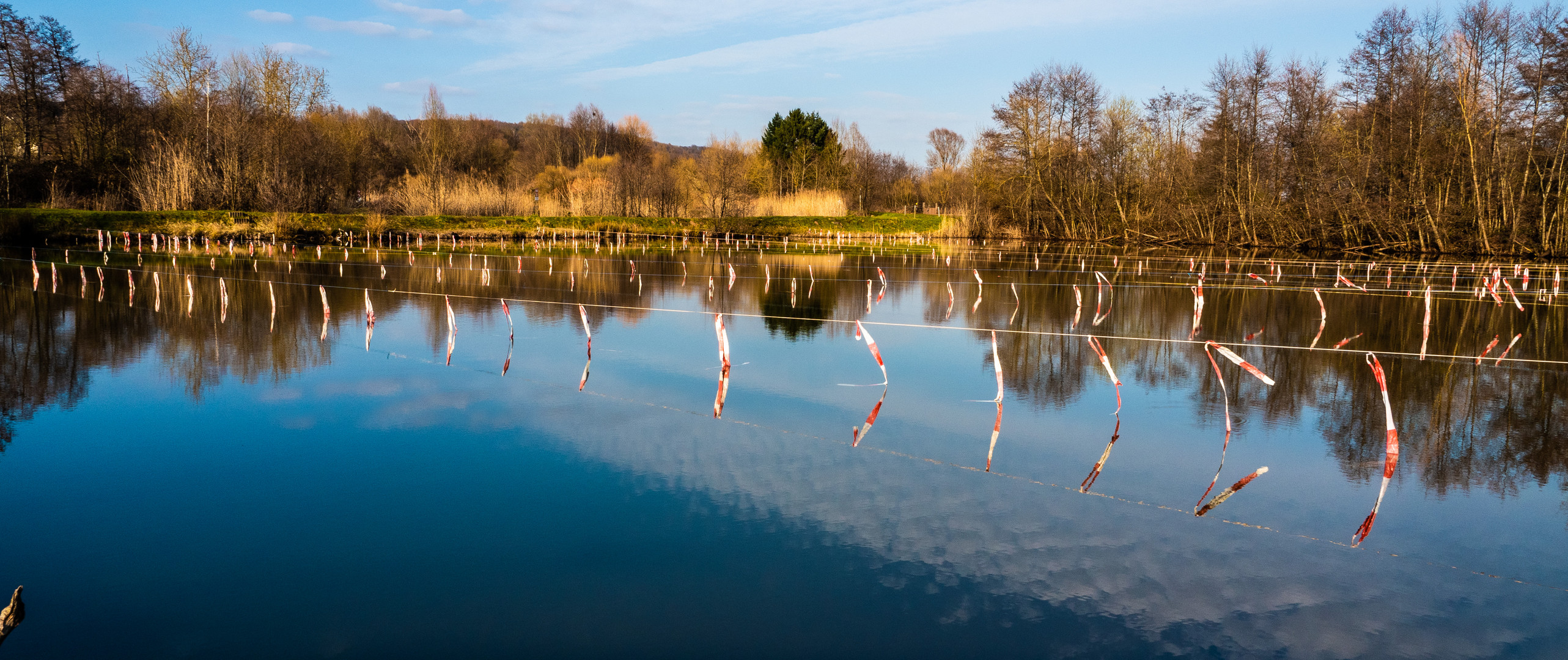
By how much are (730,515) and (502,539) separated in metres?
1.27

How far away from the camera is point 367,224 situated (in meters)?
34.5

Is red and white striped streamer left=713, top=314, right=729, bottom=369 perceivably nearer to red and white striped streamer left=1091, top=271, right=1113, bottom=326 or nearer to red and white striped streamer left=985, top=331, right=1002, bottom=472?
red and white striped streamer left=985, top=331, right=1002, bottom=472

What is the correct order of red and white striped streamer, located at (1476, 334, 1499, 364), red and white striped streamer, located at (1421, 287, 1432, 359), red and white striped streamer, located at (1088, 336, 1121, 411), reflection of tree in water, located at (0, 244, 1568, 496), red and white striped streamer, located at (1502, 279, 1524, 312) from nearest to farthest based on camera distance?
reflection of tree in water, located at (0, 244, 1568, 496), red and white striped streamer, located at (1088, 336, 1121, 411), red and white striped streamer, located at (1476, 334, 1499, 364), red and white striped streamer, located at (1421, 287, 1432, 359), red and white striped streamer, located at (1502, 279, 1524, 312)

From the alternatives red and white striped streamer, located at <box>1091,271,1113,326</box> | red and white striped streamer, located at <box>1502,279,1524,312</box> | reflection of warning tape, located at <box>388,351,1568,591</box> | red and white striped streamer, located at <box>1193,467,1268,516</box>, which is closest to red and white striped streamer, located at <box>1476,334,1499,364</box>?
red and white striped streamer, located at <box>1502,279,1524,312</box>

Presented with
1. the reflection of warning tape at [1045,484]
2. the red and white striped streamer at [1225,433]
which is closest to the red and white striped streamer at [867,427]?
the reflection of warning tape at [1045,484]

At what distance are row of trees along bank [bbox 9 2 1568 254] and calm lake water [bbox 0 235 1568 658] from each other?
2580cm

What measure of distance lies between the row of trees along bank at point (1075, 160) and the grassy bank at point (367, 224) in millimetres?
1563

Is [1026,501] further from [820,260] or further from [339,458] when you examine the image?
[820,260]

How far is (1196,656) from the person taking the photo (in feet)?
12.8

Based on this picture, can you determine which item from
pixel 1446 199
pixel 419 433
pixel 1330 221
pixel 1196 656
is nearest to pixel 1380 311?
pixel 1196 656

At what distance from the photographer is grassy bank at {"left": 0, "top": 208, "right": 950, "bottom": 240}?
29.0 metres

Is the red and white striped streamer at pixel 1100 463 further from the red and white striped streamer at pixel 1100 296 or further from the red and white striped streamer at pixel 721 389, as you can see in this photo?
the red and white striped streamer at pixel 1100 296

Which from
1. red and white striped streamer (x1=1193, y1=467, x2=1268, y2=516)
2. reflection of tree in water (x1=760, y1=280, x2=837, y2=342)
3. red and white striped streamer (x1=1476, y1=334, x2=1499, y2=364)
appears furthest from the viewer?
reflection of tree in water (x1=760, y1=280, x2=837, y2=342)

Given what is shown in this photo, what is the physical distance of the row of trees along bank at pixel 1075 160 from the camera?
33219mm
